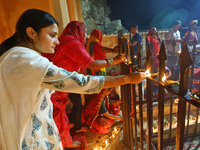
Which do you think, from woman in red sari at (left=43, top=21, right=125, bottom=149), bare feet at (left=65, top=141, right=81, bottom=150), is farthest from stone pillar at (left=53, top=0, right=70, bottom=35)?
bare feet at (left=65, top=141, right=81, bottom=150)

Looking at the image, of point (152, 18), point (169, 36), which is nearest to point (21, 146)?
point (169, 36)

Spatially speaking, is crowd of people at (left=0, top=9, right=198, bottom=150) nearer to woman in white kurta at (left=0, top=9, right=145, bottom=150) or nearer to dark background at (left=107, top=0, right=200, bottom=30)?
woman in white kurta at (left=0, top=9, right=145, bottom=150)

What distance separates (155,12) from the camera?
72.5 ft

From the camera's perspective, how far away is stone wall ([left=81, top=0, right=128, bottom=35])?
1264cm

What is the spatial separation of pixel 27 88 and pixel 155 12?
26268 millimetres

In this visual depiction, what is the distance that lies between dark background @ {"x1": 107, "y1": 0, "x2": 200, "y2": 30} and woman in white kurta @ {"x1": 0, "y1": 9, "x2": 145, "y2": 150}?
2174 centimetres

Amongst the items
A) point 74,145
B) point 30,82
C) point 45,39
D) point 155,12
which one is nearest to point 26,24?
point 45,39

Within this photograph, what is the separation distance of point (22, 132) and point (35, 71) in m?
0.51

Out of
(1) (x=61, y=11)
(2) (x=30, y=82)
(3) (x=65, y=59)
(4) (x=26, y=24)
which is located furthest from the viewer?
(1) (x=61, y=11)

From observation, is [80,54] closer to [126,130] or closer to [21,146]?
[21,146]

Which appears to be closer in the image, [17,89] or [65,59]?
[17,89]

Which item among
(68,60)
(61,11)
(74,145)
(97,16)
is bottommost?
(74,145)

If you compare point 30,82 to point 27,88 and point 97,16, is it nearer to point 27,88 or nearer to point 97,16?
point 27,88

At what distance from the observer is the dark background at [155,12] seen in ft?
68.3
